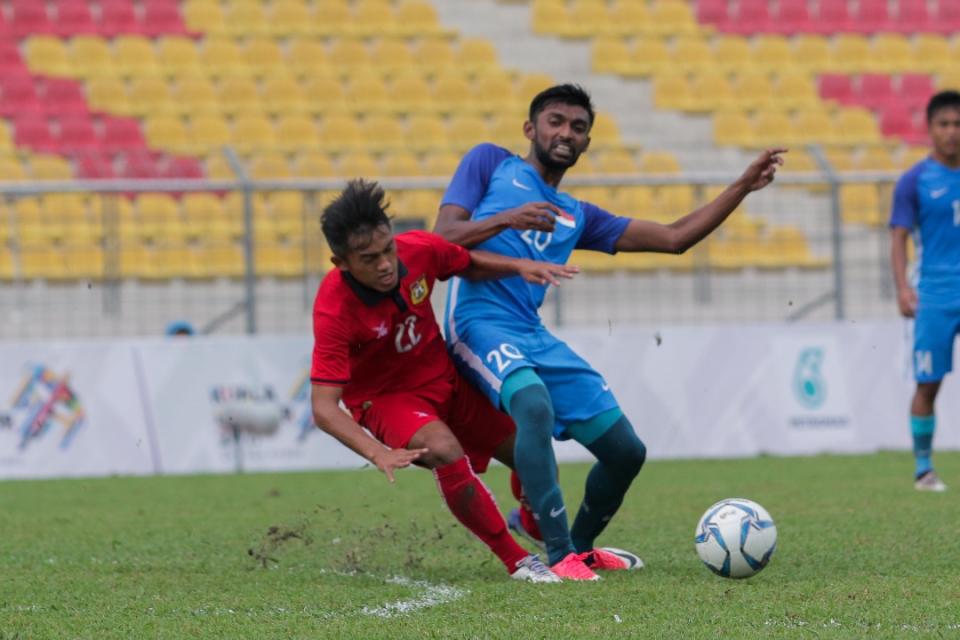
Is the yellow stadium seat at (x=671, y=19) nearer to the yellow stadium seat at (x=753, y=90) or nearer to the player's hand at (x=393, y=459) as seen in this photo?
the yellow stadium seat at (x=753, y=90)

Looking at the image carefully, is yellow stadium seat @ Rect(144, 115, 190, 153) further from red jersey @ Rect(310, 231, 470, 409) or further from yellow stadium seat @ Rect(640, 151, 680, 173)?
red jersey @ Rect(310, 231, 470, 409)

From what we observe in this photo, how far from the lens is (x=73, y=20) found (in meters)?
19.8

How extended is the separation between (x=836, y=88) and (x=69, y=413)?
12.8m

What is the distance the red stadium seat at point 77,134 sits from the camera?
703 inches

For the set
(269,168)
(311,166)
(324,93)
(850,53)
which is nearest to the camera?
(311,166)

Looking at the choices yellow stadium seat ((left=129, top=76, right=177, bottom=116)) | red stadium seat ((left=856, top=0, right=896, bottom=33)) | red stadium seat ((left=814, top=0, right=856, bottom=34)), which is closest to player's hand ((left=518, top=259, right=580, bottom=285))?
yellow stadium seat ((left=129, top=76, right=177, bottom=116))

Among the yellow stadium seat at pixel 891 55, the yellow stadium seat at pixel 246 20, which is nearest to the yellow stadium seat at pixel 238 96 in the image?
the yellow stadium seat at pixel 246 20

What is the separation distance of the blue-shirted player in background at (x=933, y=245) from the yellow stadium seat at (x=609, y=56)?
11.7 m

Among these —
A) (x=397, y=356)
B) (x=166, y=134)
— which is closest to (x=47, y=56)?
(x=166, y=134)

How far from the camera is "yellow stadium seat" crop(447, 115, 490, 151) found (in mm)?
18266

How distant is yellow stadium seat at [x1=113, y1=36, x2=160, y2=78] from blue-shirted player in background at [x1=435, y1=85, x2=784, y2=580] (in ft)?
45.5

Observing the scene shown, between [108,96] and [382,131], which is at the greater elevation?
[108,96]

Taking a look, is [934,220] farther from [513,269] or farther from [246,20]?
[246,20]

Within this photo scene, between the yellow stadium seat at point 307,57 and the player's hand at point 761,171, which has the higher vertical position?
the yellow stadium seat at point 307,57
